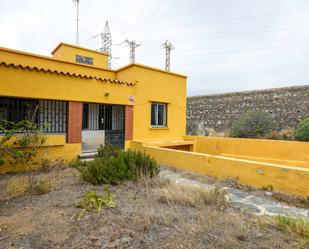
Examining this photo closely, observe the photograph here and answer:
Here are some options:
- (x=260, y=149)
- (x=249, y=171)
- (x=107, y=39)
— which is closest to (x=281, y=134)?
(x=260, y=149)

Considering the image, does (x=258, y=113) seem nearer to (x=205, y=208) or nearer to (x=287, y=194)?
(x=287, y=194)

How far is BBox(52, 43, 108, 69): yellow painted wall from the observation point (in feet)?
45.4

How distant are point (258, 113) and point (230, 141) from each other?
6.24 m

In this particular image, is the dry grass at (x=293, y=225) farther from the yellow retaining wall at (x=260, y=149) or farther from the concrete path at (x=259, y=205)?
the yellow retaining wall at (x=260, y=149)

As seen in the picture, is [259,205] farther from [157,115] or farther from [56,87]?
[157,115]

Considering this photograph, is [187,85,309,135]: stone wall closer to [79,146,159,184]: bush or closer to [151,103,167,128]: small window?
[151,103,167,128]: small window

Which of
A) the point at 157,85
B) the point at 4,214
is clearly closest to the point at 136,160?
the point at 4,214

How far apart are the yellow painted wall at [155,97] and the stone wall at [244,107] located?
7.82m

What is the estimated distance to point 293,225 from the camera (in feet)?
12.0

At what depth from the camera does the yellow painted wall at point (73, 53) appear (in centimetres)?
1383

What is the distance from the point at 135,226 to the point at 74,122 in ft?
22.3

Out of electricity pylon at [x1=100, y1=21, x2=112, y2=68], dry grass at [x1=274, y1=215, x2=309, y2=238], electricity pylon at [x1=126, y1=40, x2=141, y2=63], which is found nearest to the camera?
dry grass at [x1=274, y1=215, x2=309, y2=238]

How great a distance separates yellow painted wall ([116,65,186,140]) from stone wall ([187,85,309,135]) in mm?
7815

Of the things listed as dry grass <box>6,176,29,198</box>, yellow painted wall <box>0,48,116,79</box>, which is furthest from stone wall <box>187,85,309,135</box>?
dry grass <box>6,176,29,198</box>
